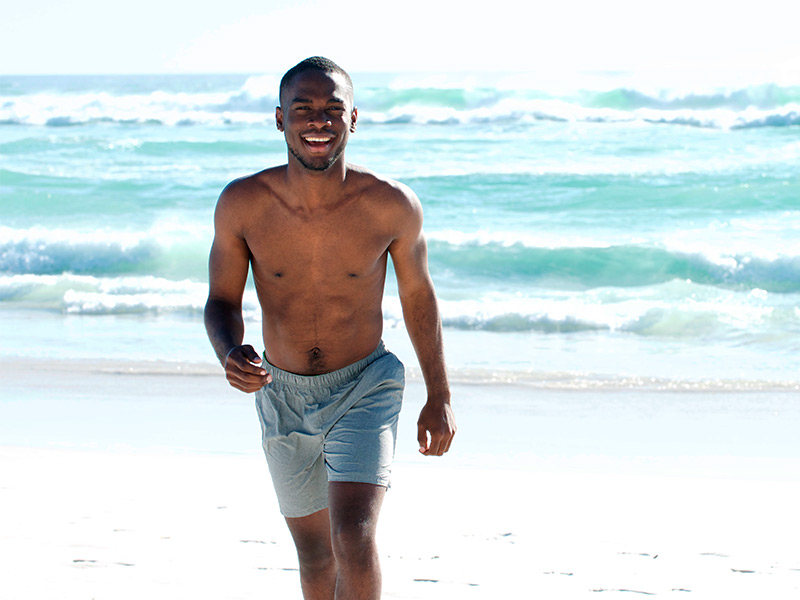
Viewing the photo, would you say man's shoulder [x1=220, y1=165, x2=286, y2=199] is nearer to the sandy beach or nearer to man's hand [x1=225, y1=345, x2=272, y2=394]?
man's hand [x1=225, y1=345, x2=272, y2=394]

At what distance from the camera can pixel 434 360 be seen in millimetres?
2969

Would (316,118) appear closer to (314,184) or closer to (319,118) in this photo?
(319,118)

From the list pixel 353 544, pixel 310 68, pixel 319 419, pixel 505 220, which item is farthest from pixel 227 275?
pixel 505 220

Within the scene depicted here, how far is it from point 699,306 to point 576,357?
2236 mm

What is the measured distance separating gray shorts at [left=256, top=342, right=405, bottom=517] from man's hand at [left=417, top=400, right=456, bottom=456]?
0.10 m

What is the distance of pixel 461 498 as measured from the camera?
4.71 meters

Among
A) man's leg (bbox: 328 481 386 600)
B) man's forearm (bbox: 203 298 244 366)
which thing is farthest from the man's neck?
man's leg (bbox: 328 481 386 600)

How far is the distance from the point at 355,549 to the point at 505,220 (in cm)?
1420

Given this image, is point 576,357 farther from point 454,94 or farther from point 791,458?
point 454,94

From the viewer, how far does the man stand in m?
2.81

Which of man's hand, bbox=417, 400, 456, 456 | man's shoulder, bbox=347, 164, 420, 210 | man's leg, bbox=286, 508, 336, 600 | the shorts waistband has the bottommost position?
man's leg, bbox=286, 508, 336, 600

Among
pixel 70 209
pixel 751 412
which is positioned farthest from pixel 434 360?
pixel 70 209

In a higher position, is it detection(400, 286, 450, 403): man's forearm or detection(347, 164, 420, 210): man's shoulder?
detection(347, 164, 420, 210): man's shoulder

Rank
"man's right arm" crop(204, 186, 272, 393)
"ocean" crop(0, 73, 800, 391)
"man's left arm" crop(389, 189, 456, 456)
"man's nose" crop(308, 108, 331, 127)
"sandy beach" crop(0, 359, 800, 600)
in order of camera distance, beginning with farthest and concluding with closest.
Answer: "ocean" crop(0, 73, 800, 391)
"sandy beach" crop(0, 359, 800, 600)
"man's left arm" crop(389, 189, 456, 456)
"man's right arm" crop(204, 186, 272, 393)
"man's nose" crop(308, 108, 331, 127)
